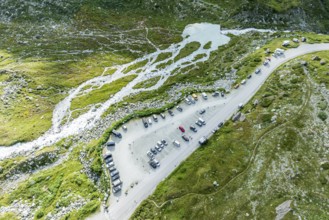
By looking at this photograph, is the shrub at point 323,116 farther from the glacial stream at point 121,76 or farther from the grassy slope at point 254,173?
the glacial stream at point 121,76

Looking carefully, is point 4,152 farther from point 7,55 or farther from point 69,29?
point 69,29

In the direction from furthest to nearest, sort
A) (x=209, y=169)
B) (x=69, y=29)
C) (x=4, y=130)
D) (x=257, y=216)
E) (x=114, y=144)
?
(x=69, y=29) < (x=4, y=130) < (x=114, y=144) < (x=209, y=169) < (x=257, y=216)

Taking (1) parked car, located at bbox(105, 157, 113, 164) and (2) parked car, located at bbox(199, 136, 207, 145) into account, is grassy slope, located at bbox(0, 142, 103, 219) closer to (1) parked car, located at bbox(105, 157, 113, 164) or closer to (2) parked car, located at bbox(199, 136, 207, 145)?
(1) parked car, located at bbox(105, 157, 113, 164)

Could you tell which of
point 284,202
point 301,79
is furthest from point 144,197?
point 301,79

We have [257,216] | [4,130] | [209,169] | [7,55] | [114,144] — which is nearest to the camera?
[257,216]

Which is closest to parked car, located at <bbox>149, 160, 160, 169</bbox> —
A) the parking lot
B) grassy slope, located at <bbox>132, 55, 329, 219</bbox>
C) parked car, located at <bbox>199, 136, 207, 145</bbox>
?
the parking lot

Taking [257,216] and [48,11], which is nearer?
[257,216]

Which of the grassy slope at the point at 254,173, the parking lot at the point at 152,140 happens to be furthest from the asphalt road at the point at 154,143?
the grassy slope at the point at 254,173

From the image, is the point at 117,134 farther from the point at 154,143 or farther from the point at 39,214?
the point at 39,214
